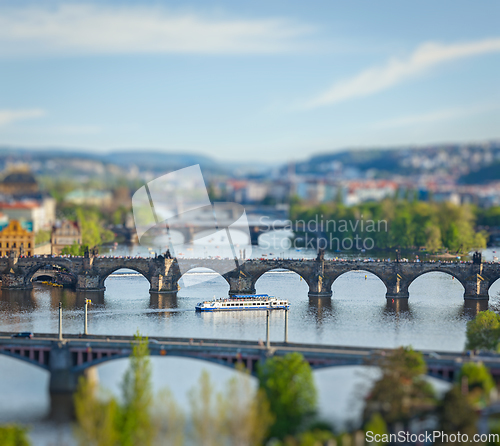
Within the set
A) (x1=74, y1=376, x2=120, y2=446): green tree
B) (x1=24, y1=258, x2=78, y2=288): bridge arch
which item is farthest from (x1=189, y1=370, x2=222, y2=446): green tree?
(x1=24, y1=258, x2=78, y2=288): bridge arch

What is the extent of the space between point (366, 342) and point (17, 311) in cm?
2330

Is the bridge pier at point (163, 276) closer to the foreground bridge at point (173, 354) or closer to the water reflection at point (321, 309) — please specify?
the water reflection at point (321, 309)

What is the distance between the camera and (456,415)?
30.8 meters

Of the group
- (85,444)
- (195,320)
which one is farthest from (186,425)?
(195,320)

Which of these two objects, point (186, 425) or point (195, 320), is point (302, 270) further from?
point (186, 425)

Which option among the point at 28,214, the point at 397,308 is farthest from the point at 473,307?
the point at 28,214

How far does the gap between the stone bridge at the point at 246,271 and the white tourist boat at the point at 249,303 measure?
4.42 m

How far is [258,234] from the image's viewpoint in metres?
109

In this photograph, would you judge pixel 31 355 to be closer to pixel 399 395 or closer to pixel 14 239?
pixel 399 395

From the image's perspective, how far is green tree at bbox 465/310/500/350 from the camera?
45.2m

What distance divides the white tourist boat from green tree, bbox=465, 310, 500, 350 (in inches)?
529

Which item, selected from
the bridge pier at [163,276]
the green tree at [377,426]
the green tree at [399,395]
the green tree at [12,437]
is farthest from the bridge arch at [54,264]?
the green tree at [377,426]

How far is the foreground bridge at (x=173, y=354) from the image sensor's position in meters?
38.4

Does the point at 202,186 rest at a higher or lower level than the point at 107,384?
higher
